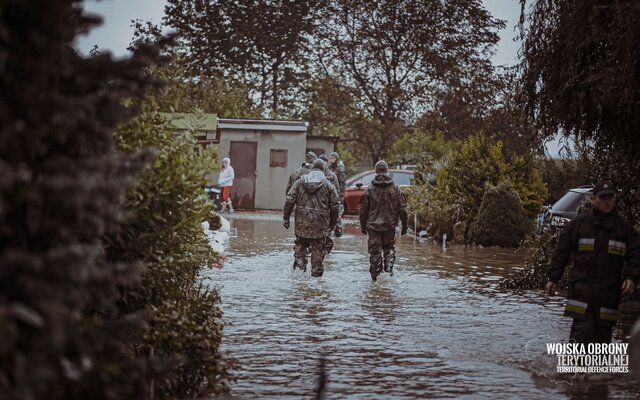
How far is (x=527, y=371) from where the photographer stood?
8820mm

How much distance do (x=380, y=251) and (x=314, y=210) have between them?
3.99 feet

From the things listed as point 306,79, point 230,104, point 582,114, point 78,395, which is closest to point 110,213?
point 78,395

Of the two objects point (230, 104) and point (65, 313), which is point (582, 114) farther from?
point (230, 104)

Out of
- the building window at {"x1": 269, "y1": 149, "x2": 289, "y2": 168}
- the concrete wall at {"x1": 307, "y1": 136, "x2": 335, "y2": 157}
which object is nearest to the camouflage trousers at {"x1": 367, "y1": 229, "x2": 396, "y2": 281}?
the building window at {"x1": 269, "y1": 149, "x2": 289, "y2": 168}

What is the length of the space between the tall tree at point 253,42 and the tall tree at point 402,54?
380cm

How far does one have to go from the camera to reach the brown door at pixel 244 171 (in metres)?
40.2

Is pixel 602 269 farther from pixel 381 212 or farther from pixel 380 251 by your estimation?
pixel 381 212

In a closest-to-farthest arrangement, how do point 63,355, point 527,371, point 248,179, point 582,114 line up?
point 63,355, point 527,371, point 582,114, point 248,179

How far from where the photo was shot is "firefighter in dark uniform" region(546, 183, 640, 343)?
8445 mm

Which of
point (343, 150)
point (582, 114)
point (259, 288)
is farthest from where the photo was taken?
point (343, 150)

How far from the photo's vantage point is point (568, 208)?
17.6 meters

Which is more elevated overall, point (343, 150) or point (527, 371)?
point (343, 150)

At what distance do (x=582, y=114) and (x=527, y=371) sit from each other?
11.2ft

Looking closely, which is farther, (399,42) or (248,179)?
(399,42)
